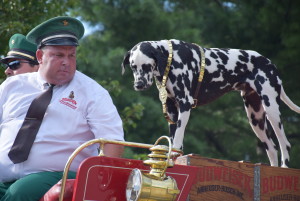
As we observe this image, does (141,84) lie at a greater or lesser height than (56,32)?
lesser

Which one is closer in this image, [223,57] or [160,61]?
[160,61]

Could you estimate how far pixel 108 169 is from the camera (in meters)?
3.08

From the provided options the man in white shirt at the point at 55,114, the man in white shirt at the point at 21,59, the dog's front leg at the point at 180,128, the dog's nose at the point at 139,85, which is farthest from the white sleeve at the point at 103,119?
the man in white shirt at the point at 21,59

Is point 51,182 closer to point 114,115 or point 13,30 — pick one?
point 114,115

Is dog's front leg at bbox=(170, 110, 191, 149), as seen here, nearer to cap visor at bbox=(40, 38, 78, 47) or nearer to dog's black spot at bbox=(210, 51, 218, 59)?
dog's black spot at bbox=(210, 51, 218, 59)

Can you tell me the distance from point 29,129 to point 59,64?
0.43 meters

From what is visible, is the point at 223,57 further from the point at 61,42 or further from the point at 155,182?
the point at 155,182

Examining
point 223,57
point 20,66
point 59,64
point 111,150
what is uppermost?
point 223,57

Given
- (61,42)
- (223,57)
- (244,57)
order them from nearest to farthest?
(61,42) → (223,57) → (244,57)

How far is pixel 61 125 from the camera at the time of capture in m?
3.71

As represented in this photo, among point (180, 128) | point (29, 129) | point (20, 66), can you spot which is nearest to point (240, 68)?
point (180, 128)

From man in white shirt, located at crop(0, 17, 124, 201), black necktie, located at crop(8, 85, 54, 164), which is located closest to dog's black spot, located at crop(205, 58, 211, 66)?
man in white shirt, located at crop(0, 17, 124, 201)

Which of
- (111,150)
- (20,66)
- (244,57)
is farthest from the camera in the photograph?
(20,66)

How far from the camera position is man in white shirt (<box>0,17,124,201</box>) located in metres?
3.63
